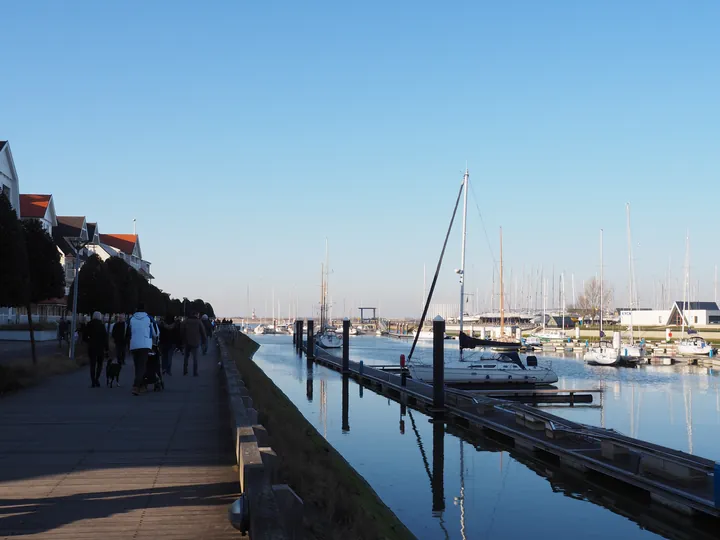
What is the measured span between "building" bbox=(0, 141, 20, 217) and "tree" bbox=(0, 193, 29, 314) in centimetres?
2948

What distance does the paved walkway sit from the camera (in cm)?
699

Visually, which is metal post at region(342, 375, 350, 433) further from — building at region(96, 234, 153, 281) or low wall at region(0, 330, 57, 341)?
building at region(96, 234, 153, 281)

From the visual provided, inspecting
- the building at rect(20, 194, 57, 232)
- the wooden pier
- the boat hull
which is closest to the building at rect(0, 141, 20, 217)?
the building at rect(20, 194, 57, 232)

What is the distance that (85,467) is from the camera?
9383 millimetres

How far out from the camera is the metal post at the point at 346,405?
29.7 m

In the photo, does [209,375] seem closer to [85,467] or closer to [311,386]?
[85,467]

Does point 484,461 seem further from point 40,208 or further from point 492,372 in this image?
point 40,208

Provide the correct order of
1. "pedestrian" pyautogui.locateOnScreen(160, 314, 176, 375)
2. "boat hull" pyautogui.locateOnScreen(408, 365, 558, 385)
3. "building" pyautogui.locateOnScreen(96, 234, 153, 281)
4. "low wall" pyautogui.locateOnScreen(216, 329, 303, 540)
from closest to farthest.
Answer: "low wall" pyautogui.locateOnScreen(216, 329, 303, 540), "pedestrian" pyautogui.locateOnScreen(160, 314, 176, 375), "boat hull" pyautogui.locateOnScreen(408, 365, 558, 385), "building" pyautogui.locateOnScreen(96, 234, 153, 281)

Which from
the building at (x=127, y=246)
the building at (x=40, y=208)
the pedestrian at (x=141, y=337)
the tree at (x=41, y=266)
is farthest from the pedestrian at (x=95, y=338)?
the building at (x=127, y=246)

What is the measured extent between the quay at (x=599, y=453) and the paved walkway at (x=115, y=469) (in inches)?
342

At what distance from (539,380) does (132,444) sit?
32891 millimetres

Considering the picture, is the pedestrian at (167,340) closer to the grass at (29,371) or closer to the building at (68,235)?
the grass at (29,371)

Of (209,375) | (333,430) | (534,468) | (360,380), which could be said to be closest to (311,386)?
(360,380)

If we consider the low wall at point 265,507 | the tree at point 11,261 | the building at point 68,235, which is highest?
the building at point 68,235
